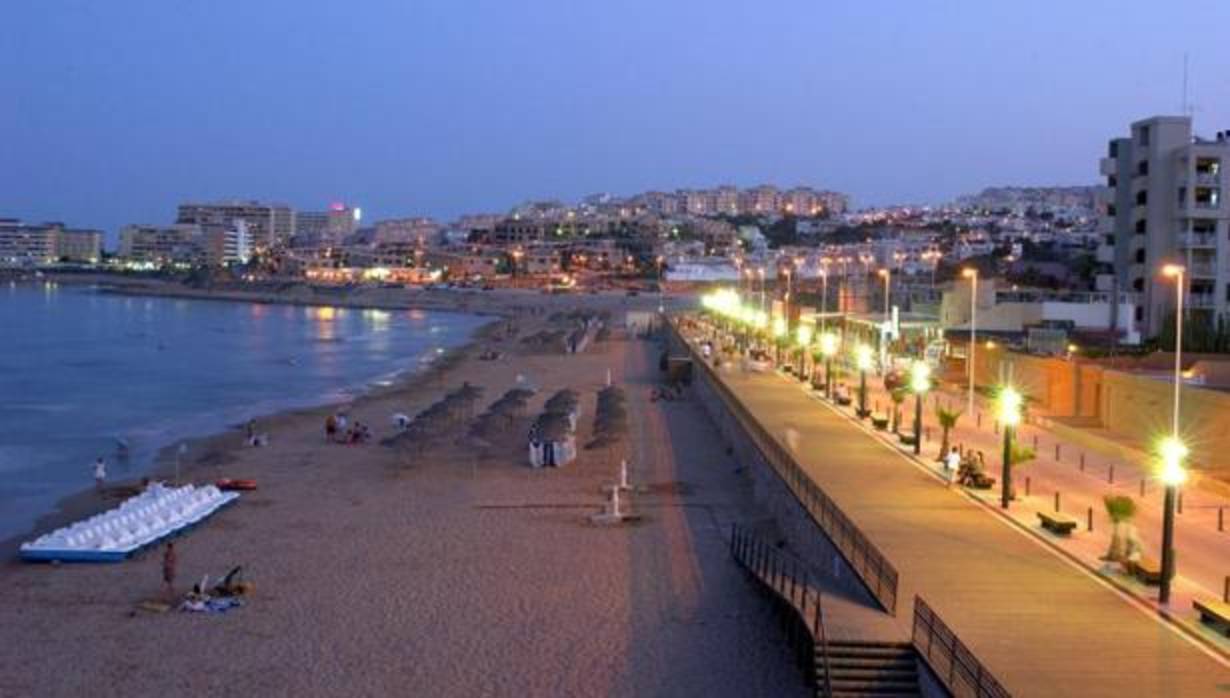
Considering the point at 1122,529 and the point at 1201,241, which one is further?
the point at 1201,241

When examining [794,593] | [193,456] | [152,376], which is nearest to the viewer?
[794,593]

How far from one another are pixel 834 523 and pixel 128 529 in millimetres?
11625

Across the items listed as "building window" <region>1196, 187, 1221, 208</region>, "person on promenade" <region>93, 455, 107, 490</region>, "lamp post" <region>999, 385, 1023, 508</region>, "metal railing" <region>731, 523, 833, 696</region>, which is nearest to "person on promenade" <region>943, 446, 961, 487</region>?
"lamp post" <region>999, 385, 1023, 508</region>

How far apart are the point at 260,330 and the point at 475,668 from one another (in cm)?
8786

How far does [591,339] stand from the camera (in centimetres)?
7644

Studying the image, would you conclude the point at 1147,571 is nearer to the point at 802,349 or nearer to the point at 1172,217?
the point at 802,349

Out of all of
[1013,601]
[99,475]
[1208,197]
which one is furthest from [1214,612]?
[1208,197]

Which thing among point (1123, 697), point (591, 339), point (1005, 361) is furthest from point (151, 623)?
point (591, 339)

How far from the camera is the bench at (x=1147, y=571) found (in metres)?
13.7

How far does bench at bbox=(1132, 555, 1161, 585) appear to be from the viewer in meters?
13.7

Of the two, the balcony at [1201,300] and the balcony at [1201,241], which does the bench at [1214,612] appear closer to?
the balcony at [1201,300]

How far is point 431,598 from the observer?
18094 millimetres

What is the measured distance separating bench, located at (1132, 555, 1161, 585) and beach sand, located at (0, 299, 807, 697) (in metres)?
3.69

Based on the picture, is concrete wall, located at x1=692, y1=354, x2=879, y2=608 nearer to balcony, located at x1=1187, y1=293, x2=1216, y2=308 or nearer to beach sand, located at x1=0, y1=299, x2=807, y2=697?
beach sand, located at x1=0, y1=299, x2=807, y2=697
